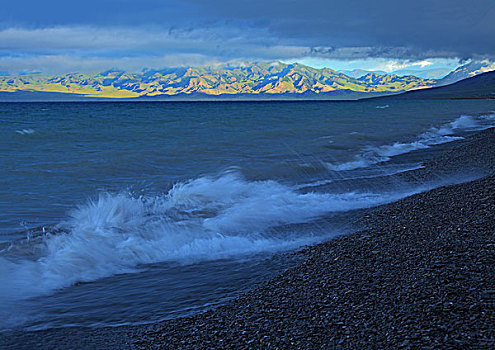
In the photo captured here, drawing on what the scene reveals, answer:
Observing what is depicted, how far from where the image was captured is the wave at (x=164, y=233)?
738cm

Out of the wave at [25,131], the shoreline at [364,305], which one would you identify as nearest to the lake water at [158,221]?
the shoreline at [364,305]

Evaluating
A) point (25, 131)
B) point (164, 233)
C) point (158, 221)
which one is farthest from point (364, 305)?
point (25, 131)

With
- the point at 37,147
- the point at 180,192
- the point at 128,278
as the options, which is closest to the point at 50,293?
the point at 128,278

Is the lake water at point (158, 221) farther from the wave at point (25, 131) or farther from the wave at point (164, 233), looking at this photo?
the wave at point (25, 131)

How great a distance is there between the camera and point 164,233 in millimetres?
9297

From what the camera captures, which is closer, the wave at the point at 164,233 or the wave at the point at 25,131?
the wave at the point at 164,233

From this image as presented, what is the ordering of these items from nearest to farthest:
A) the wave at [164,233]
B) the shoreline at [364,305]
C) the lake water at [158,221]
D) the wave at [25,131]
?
the shoreline at [364,305] → the lake water at [158,221] → the wave at [164,233] → the wave at [25,131]

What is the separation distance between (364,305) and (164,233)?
551cm

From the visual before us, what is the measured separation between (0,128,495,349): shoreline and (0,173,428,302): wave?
1.68 meters

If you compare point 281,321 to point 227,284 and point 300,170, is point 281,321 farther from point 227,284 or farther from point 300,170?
point 300,170

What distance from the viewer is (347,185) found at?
1391 centimetres

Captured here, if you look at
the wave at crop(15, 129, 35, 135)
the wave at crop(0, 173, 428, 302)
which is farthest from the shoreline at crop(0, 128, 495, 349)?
the wave at crop(15, 129, 35, 135)

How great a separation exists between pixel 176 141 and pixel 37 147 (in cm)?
826

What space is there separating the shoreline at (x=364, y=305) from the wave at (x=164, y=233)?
1.68m
